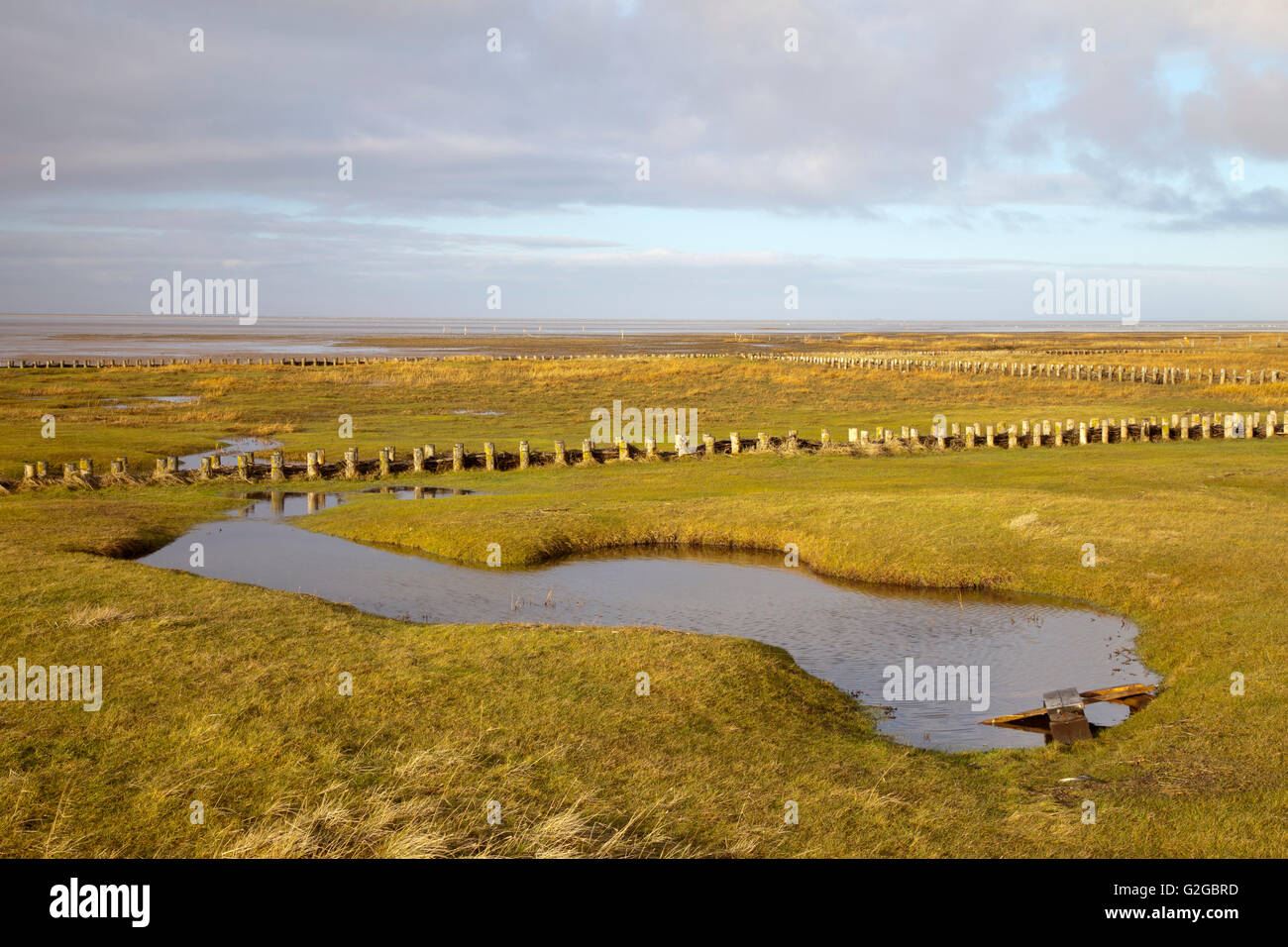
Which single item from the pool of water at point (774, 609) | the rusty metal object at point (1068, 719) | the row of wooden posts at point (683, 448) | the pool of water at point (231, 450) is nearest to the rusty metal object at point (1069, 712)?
the rusty metal object at point (1068, 719)

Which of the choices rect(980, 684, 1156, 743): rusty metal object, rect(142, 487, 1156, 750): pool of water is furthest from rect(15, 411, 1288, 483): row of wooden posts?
rect(980, 684, 1156, 743): rusty metal object

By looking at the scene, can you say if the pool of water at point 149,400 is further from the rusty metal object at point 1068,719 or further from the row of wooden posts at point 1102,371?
the rusty metal object at point 1068,719

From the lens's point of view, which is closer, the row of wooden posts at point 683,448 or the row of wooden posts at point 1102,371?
the row of wooden posts at point 683,448

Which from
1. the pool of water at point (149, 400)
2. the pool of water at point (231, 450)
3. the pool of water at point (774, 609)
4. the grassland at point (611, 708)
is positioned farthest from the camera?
the pool of water at point (149, 400)

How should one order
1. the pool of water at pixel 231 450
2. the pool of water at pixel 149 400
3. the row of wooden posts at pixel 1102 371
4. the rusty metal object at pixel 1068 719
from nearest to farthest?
1. the rusty metal object at pixel 1068 719
2. the pool of water at pixel 231 450
3. the pool of water at pixel 149 400
4. the row of wooden posts at pixel 1102 371

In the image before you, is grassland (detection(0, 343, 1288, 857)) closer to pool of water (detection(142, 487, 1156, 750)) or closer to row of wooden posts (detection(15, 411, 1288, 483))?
pool of water (detection(142, 487, 1156, 750))
